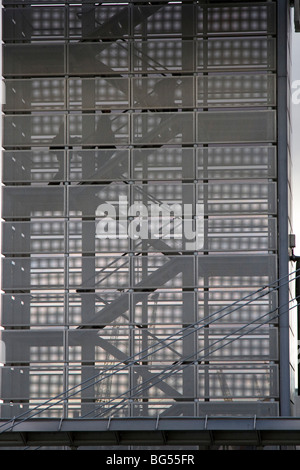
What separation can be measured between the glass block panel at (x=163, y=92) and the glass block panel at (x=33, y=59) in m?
2.24

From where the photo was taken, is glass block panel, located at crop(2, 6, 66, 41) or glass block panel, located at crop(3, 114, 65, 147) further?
glass block panel, located at crop(2, 6, 66, 41)

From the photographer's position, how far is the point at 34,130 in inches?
1416

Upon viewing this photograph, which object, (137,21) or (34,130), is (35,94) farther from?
(137,21)

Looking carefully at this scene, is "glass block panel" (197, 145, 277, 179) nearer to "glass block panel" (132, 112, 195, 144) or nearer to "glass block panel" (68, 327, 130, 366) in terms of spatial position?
"glass block panel" (132, 112, 195, 144)

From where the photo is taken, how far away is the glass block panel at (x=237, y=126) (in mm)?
35312

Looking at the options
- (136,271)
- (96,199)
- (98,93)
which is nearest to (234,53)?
(98,93)

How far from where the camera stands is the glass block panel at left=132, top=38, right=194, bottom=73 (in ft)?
117

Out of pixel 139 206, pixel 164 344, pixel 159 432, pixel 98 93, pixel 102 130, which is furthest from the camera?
pixel 98 93

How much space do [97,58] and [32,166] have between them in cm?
356

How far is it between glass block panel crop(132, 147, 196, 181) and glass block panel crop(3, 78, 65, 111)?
2714mm

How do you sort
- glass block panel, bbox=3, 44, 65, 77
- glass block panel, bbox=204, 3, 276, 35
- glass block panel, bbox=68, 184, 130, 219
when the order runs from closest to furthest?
1. glass block panel, bbox=68, 184, 130, 219
2. glass block panel, bbox=204, 3, 276, 35
3. glass block panel, bbox=3, 44, 65, 77

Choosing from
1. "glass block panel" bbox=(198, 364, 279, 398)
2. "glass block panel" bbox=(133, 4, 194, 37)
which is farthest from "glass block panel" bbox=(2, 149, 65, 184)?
"glass block panel" bbox=(198, 364, 279, 398)
